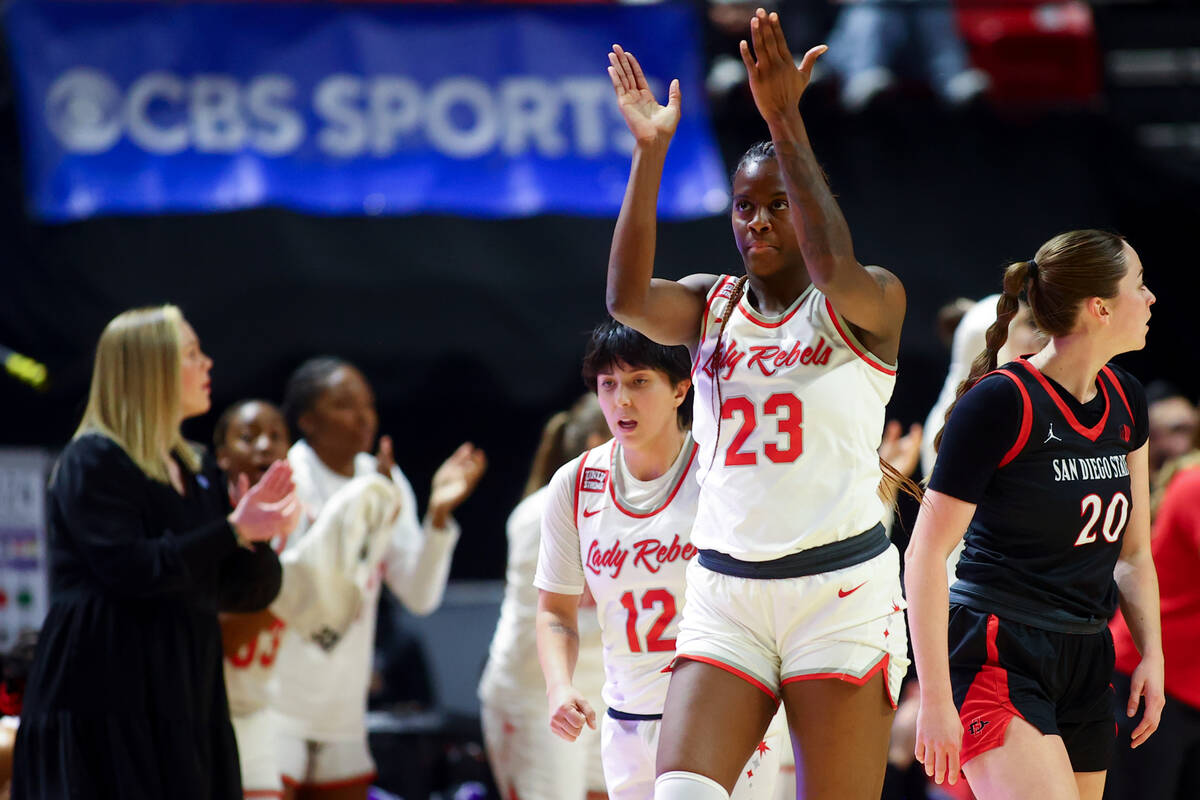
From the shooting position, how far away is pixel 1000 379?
137 inches

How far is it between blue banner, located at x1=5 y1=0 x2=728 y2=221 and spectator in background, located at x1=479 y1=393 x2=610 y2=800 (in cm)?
316

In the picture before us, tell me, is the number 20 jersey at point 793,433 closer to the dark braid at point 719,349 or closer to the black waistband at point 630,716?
the dark braid at point 719,349

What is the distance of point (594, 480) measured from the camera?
4.04 meters

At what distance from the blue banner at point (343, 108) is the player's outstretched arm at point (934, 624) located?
533 centimetres

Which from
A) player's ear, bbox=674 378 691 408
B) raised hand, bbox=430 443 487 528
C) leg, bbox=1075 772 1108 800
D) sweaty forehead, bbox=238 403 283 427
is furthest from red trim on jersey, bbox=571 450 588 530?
sweaty forehead, bbox=238 403 283 427

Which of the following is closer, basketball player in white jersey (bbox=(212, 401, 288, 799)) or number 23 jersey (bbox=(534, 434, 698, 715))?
number 23 jersey (bbox=(534, 434, 698, 715))

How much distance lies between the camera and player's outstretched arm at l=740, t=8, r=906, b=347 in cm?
308

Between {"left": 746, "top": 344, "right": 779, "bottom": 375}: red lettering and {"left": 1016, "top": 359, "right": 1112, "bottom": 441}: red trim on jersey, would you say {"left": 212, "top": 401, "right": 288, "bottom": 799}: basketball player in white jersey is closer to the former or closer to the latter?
{"left": 746, "top": 344, "right": 779, "bottom": 375}: red lettering

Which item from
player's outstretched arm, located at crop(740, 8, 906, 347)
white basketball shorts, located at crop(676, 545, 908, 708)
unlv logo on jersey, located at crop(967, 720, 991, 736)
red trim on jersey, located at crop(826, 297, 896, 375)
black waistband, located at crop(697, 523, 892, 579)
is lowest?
unlv logo on jersey, located at crop(967, 720, 991, 736)

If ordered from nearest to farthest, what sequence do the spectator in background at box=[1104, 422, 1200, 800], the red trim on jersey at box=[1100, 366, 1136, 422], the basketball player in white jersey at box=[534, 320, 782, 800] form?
the red trim on jersey at box=[1100, 366, 1136, 422] → the basketball player in white jersey at box=[534, 320, 782, 800] → the spectator in background at box=[1104, 422, 1200, 800]

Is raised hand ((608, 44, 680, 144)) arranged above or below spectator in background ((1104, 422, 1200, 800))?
above

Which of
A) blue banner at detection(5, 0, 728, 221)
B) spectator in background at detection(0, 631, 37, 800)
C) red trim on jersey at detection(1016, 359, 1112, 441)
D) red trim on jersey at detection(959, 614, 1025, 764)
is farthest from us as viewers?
blue banner at detection(5, 0, 728, 221)

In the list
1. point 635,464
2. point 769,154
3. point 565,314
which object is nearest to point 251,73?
point 565,314

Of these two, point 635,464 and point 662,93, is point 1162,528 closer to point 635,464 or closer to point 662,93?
point 635,464
